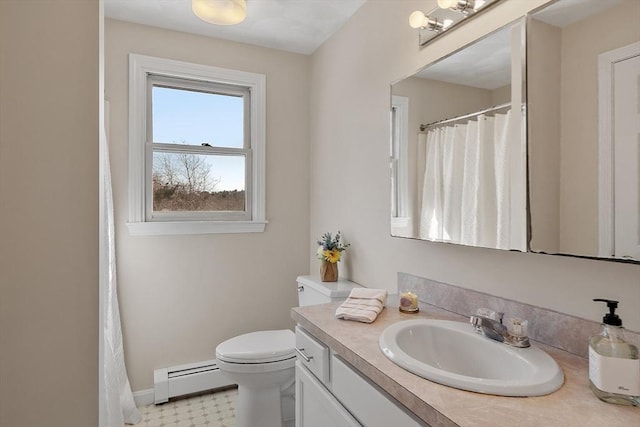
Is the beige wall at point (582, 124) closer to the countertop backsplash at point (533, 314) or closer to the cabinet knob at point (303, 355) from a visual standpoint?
the countertop backsplash at point (533, 314)

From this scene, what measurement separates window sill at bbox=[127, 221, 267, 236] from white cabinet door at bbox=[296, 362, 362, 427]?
127cm

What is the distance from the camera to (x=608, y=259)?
0.88 metres

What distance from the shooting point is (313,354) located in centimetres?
124

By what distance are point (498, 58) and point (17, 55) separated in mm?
1432

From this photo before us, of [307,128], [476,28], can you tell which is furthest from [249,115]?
[476,28]

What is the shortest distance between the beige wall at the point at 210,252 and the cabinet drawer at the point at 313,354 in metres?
1.20

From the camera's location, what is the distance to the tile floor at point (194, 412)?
201 centimetres

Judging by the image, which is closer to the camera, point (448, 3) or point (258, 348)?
point (448, 3)

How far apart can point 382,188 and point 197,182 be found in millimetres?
1358

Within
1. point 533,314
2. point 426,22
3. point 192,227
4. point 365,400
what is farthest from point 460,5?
point 192,227

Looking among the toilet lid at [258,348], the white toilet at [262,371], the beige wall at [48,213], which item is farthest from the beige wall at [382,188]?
the beige wall at [48,213]

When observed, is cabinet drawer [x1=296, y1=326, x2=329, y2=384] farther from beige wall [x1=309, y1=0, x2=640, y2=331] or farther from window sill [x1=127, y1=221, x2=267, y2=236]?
window sill [x1=127, y1=221, x2=267, y2=236]

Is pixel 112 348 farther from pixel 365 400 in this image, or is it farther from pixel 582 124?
pixel 582 124

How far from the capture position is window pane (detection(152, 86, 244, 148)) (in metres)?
2.34
